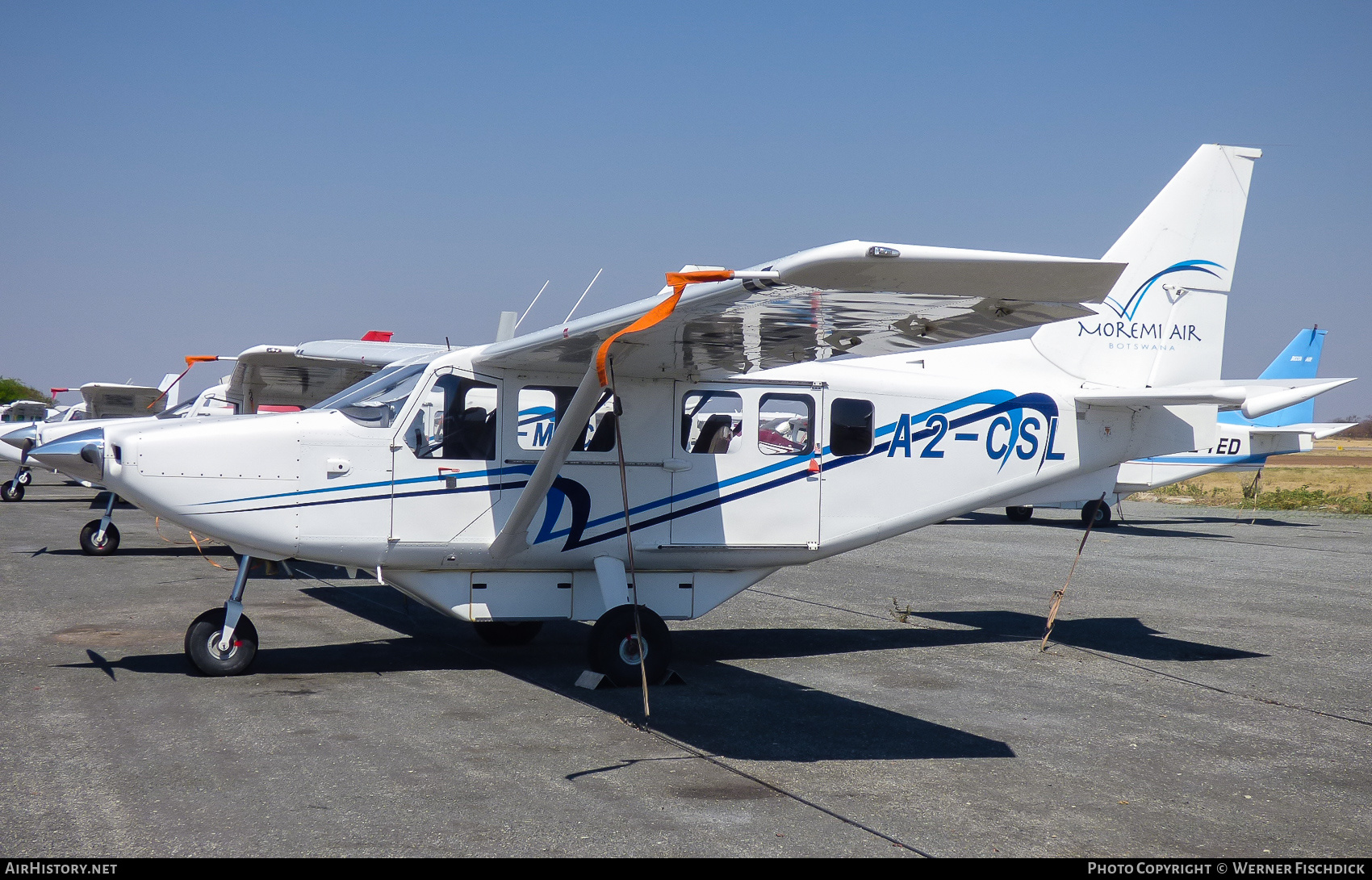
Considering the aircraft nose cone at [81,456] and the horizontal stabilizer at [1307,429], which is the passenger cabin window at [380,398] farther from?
the horizontal stabilizer at [1307,429]

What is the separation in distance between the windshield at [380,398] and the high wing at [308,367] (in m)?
4.34

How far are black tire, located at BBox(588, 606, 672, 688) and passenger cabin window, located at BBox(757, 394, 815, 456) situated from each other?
5.82 ft

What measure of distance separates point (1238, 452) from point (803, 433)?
20.9 meters

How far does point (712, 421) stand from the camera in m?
8.30

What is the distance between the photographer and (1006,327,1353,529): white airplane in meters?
23.2

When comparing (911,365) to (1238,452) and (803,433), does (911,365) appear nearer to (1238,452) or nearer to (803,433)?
(803,433)

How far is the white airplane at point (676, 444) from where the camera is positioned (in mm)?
6801

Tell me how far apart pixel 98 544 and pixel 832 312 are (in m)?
13.3

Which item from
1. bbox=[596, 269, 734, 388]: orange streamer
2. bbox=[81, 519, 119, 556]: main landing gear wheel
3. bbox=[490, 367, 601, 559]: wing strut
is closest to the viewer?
bbox=[596, 269, 734, 388]: orange streamer

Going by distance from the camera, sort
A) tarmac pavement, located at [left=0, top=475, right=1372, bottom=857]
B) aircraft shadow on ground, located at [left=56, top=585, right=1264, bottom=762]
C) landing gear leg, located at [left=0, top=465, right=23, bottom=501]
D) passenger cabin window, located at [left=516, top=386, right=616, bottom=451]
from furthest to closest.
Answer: landing gear leg, located at [left=0, top=465, right=23, bottom=501] < passenger cabin window, located at [left=516, top=386, right=616, bottom=451] < aircraft shadow on ground, located at [left=56, top=585, right=1264, bottom=762] < tarmac pavement, located at [left=0, top=475, right=1372, bottom=857]

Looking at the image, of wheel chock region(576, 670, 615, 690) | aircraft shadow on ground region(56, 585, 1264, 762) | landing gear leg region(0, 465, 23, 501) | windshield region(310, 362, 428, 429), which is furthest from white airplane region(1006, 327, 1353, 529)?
landing gear leg region(0, 465, 23, 501)

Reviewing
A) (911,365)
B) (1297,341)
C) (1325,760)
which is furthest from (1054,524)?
(1325,760)

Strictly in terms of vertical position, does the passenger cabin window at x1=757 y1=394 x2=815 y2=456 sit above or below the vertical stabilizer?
below

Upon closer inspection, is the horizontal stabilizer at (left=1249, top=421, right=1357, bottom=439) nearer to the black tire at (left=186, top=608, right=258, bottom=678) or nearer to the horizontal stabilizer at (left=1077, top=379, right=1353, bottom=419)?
the horizontal stabilizer at (left=1077, top=379, right=1353, bottom=419)
